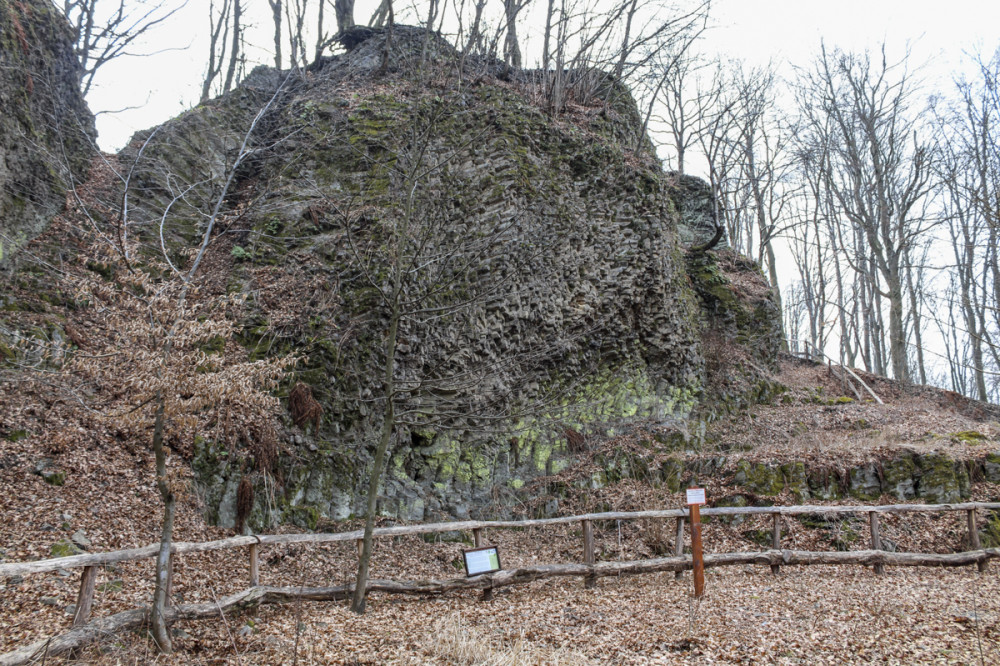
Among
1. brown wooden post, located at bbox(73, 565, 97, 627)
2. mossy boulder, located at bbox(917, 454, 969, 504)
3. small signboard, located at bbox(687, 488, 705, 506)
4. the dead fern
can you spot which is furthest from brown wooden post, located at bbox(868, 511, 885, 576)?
brown wooden post, located at bbox(73, 565, 97, 627)

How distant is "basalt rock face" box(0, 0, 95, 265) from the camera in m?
10.4

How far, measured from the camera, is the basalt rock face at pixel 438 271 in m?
9.97

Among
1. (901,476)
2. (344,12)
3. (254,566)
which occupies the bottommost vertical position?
(254,566)

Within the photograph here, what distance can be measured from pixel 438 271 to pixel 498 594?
20.1ft

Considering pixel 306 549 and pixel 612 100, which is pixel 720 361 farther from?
pixel 306 549

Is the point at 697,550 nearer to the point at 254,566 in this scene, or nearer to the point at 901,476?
the point at 254,566

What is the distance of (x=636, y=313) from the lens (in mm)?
13750

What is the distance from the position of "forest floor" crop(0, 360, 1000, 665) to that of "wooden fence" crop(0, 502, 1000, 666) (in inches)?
7.3

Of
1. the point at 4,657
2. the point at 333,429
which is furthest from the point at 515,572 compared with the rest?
the point at 4,657

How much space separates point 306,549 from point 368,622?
2.42 meters

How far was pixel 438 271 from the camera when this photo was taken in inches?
442

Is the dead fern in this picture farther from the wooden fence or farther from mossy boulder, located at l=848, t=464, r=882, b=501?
mossy boulder, located at l=848, t=464, r=882, b=501

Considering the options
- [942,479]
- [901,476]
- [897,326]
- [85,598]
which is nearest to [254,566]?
[85,598]

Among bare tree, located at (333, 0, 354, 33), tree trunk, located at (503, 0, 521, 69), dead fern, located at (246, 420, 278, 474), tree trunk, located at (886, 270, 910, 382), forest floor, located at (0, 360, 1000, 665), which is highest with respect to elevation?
bare tree, located at (333, 0, 354, 33)
